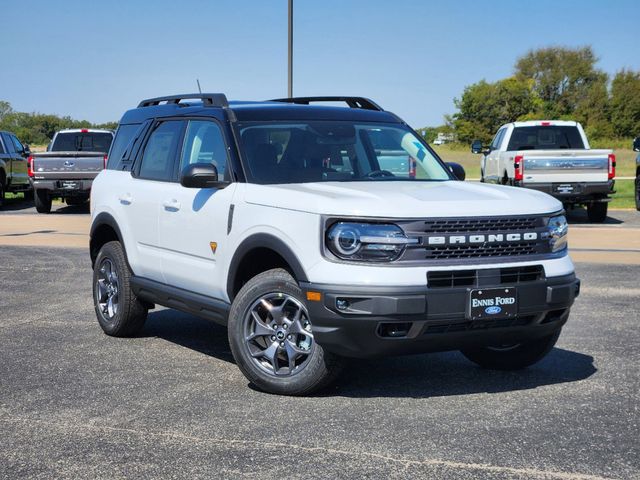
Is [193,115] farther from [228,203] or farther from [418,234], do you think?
[418,234]

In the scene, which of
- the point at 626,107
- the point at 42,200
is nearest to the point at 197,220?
the point at 42,200

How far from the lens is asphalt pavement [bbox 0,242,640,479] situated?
14.7ft

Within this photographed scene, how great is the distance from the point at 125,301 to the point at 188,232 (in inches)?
48.2

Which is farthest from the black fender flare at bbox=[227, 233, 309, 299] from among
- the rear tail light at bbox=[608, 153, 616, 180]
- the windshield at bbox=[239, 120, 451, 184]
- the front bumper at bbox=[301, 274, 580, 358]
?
the rear tail light at bbox=[608, 153, 616, 180]

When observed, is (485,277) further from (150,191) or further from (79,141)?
(79,141)

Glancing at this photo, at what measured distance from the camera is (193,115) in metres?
7.04

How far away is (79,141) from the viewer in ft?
78.9

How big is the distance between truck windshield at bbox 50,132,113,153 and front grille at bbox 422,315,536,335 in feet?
63.9

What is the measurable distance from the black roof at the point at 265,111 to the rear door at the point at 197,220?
128 mm

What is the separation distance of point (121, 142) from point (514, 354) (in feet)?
12.2

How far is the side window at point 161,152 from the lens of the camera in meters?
7.20

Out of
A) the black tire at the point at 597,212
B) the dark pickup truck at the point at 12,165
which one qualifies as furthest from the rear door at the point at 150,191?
the dark pickup truck at the point at 12,165

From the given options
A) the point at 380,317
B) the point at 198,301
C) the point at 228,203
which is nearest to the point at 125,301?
the point at 198,301

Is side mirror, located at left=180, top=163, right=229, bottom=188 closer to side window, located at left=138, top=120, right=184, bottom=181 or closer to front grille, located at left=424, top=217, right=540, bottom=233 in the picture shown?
side window, located at left=138, top=120, right=184, bottom=181
